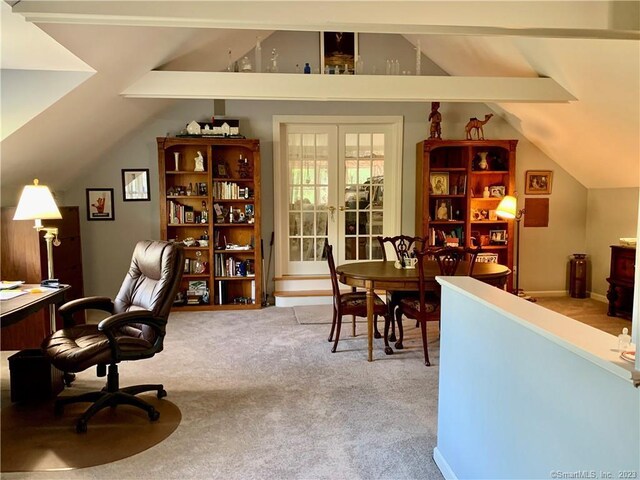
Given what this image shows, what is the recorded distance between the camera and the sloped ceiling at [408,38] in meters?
2.80

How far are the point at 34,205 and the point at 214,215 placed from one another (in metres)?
2.36

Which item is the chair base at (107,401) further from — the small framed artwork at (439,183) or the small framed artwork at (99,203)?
the small framed artwork at (439,183)

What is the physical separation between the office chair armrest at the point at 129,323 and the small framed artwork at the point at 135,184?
3.19 m

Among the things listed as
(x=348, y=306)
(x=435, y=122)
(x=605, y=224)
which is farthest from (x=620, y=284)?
(x=348, y=306)

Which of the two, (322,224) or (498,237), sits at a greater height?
(322,224)

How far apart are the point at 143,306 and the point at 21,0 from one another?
6.13ft

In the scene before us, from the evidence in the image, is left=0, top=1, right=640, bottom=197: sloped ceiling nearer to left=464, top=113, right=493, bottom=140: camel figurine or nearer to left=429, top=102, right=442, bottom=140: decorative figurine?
left=464, top=113, right=493, bottom=140: camel figurine

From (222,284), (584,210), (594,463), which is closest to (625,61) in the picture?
(584,210)

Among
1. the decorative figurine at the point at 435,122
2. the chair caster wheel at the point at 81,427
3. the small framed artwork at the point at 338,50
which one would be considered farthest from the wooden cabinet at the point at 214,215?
the chair caster wheel at the point at 81,427

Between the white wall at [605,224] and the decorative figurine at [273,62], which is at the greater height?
the decorative figurine at [273,62]

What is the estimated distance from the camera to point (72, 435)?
8.38ft

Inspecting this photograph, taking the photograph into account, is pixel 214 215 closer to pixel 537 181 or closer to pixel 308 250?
pixel 308 250

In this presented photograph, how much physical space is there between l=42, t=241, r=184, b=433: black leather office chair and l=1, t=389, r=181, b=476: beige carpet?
7 cm

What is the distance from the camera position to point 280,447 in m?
2.42
